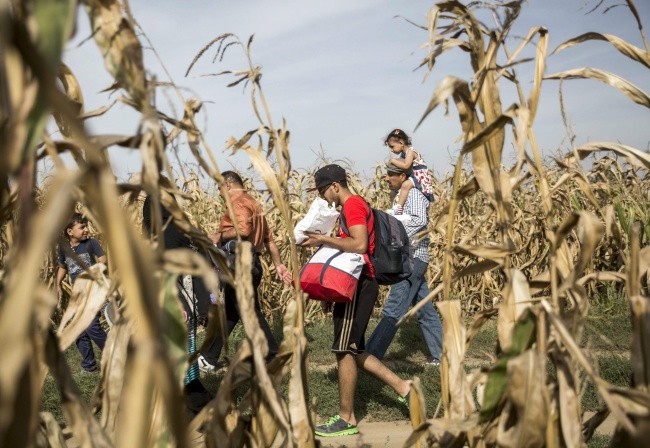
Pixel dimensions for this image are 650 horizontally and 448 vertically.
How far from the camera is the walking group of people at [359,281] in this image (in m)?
4.70

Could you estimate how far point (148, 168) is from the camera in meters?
1.28

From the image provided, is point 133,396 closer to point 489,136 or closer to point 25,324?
point 25,324

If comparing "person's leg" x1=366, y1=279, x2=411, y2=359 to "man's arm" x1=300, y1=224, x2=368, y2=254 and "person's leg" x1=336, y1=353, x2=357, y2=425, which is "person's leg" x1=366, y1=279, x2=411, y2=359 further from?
"man's arm" x1=300, y1=224, x2=368, y2=254

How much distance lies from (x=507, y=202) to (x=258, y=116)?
0.72m

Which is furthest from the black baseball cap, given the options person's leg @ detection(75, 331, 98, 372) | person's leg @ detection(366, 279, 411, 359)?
person's leg @ detection(75, 331, 98, 372)

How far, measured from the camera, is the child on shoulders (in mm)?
6840

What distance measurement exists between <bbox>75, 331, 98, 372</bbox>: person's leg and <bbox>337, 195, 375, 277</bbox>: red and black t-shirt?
3.38 meters

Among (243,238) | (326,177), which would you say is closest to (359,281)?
(326,177)

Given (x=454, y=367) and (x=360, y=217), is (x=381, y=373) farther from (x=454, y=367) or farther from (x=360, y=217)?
(x=454, y=367)

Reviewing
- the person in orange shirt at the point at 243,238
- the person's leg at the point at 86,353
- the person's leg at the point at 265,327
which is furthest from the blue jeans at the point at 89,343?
the person's leg at the point at 265,327

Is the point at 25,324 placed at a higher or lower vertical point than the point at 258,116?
lower

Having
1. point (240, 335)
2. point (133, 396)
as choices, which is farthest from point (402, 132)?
point (133, 396)

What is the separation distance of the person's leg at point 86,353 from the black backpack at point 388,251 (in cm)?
342

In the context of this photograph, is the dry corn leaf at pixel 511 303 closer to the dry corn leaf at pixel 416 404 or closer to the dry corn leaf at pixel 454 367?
the dry corn leaf at pixel 454 367
